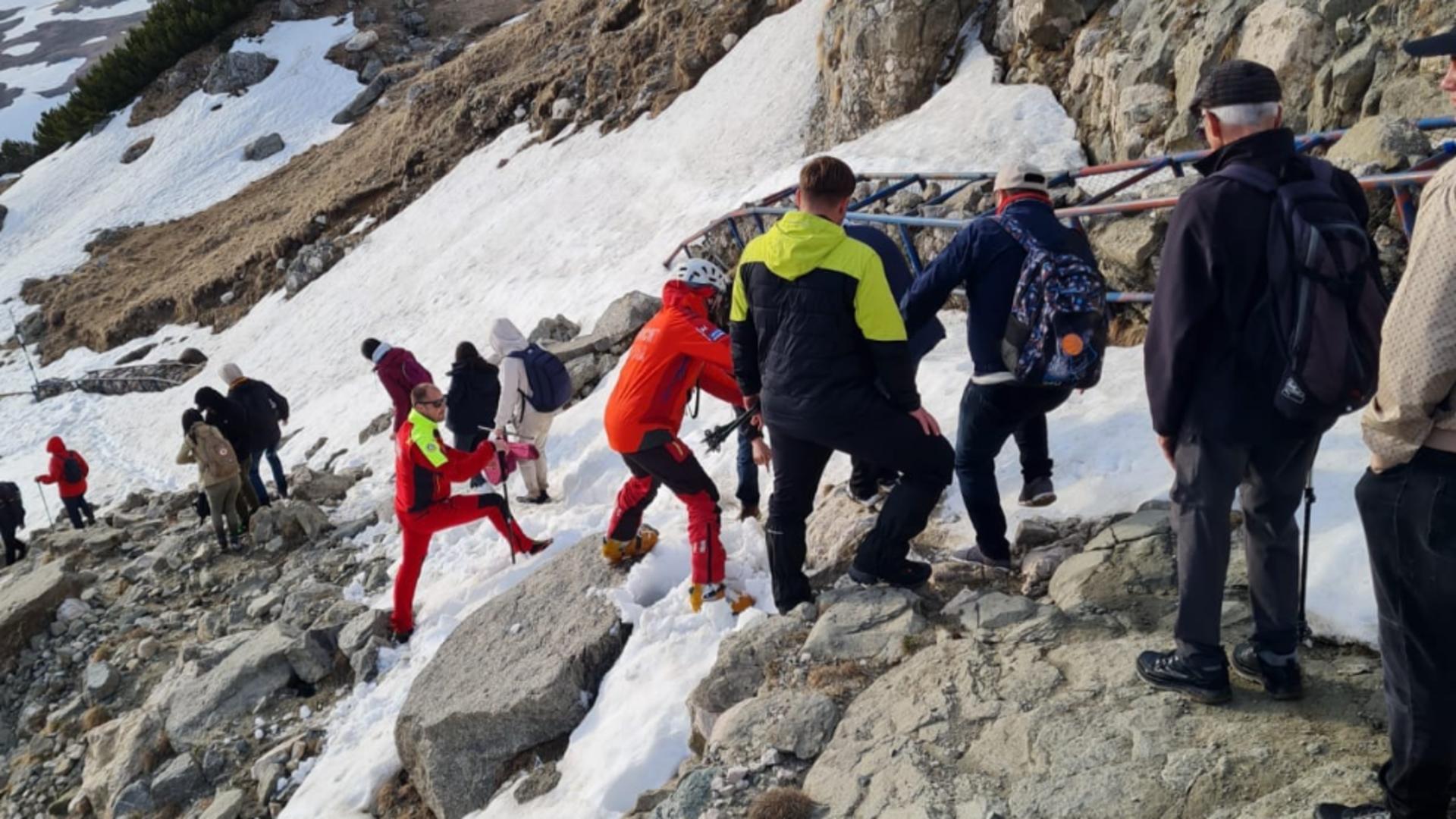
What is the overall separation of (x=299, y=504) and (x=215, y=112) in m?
35.0

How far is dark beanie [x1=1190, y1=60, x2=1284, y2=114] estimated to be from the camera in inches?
126

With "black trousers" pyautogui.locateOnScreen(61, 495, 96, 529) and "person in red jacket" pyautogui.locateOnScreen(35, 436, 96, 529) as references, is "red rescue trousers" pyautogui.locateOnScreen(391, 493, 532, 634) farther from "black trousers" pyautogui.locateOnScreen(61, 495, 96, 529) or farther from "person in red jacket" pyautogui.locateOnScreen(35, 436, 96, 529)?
"black trousers" pyautogui.locateOnScreen(61, 495, 96, 529)

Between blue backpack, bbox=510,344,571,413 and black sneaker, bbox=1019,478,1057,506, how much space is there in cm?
485

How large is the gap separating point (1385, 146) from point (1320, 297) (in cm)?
491

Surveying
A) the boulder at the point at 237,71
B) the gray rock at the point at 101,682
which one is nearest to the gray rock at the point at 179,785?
the gray rock at the point at 101,682

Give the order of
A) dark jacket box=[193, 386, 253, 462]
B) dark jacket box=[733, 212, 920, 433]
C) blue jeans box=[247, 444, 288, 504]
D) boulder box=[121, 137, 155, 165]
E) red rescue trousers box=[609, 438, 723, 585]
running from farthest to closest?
boulder box=[121, 137, 155, 165] → blue jeans box=[247, 444, 288, 504] → dark jacket box=[193, 386, 253, 462] → red rescue trousers box=[609, 438, 723, 585] → dark jacket box=[733, 212, 920, 433]

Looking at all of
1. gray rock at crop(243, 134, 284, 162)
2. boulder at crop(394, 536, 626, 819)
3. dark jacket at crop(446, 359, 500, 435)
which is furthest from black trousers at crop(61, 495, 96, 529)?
gray rock at crop(243, 134, 284, 162)

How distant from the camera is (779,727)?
175 inches

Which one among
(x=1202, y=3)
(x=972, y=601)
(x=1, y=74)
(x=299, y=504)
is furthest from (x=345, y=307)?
(x=1, y=74)

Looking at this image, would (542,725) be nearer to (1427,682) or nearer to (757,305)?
(757,305)

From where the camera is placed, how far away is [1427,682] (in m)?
2.69

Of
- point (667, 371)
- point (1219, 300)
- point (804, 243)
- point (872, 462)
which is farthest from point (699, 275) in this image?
point (1219, 300)

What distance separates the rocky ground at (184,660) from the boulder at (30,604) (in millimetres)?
17

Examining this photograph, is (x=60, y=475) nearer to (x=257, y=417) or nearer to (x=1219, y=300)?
(x=257, y=417)
